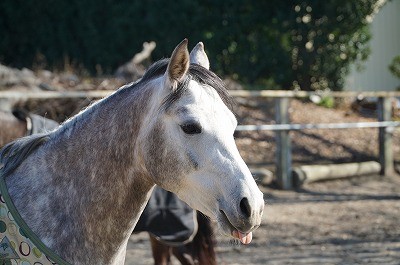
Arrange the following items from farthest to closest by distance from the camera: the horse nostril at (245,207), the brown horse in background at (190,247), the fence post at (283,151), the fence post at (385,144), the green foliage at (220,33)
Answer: the green foliage at (220,33) < the fence post at (385,144) < the fence post at (283,151) < the brown horse in background at (190,247) < the horse nostril at (245,207)

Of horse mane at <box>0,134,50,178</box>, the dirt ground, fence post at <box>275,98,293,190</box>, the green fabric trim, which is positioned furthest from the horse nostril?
fence post at <box>275,98,293,190</box>

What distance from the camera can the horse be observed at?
241 centimetres

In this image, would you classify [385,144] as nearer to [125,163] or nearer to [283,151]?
[283,151]

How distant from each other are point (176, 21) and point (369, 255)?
6.87 meters

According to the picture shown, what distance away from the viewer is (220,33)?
37.7 feet

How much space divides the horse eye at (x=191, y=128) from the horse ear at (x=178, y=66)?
0.50ft

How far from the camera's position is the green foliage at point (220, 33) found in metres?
11.4

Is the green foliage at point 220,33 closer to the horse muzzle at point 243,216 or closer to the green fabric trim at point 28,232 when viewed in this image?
the green fabric trim at point 28,232

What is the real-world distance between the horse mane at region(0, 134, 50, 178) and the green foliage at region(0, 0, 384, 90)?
8603 mm

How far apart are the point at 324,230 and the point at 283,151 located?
2.09m

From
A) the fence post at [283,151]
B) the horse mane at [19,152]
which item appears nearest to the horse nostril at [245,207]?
the horse mane at [19,152]

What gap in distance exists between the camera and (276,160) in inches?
339

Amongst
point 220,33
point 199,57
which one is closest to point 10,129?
point 199,57

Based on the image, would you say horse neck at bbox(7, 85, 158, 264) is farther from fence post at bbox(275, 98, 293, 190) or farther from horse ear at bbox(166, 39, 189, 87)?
fence post at bbox(275, 98, 293, 190)
